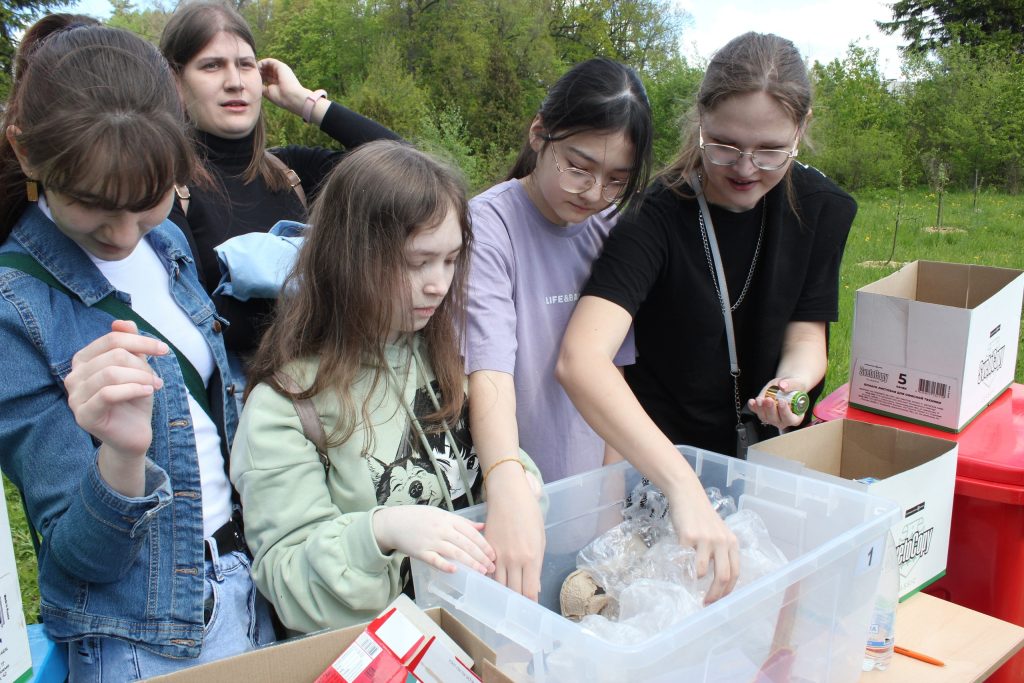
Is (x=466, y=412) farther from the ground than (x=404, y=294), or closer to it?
closer to it

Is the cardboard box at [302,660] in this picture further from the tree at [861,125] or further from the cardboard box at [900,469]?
the tree at [861,125]

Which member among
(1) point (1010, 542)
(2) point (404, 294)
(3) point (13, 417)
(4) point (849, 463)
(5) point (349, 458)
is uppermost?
(2) point (404, 294)

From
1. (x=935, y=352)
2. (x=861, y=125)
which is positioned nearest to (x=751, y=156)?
(x=935, y=352)

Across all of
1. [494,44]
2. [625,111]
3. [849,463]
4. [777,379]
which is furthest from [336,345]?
[494,44]

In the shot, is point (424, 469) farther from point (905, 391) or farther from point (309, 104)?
point (309, 104)

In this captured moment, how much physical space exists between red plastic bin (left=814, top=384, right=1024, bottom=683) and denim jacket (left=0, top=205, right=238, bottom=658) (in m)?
1.45

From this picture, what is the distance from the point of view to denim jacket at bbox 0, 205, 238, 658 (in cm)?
101

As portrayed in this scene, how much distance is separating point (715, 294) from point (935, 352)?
0.48 metres

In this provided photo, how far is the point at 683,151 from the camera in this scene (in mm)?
1749

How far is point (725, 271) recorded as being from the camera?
168cm

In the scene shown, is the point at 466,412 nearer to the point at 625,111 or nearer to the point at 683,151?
the point at 625,111

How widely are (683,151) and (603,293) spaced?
1.50ft

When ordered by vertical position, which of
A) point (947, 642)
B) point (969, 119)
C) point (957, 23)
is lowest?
point (947, 642)

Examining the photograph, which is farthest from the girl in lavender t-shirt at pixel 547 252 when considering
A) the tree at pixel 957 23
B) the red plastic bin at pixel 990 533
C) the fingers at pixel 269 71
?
the tree at pixel 957 23
